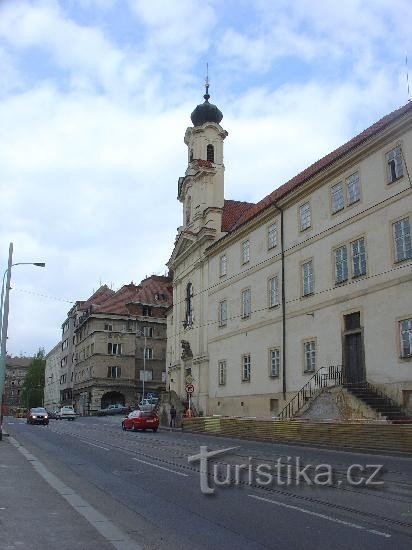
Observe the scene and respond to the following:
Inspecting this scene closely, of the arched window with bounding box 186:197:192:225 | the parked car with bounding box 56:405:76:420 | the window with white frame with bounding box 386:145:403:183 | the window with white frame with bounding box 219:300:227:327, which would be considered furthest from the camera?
the parked car with bounding box 56:405:76:420

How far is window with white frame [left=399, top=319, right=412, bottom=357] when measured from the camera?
81.4 ft

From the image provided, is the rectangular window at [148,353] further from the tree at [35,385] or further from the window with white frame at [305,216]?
the tree at [35,385]

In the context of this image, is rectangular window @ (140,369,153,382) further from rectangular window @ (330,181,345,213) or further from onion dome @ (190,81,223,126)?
rectangular window @ (330,181,345,213)

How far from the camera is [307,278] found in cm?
3306

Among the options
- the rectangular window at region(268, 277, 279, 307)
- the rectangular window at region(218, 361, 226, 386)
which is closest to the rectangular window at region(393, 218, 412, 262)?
the rectangular window at region(268, 277, 279, 307)

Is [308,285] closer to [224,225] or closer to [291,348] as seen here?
[291,348]

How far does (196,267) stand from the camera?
49688 millimetres

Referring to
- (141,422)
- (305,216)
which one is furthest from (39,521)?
(141,422)

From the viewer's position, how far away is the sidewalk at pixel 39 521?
7.04m

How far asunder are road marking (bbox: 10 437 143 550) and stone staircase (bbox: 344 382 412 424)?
1447cm

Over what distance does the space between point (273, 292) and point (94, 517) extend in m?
28.7

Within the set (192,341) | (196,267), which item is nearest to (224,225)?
(196,267)

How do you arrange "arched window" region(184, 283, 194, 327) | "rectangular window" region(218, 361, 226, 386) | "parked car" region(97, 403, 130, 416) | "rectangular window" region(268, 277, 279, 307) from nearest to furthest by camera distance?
"rectangular window" region(268, 277, 279, 307) → "rectangular window" region(218, 361, 226, 386) → "arched window" region(184, 283, 194, 327) → "parked car" region(97, 403, 130, 416)

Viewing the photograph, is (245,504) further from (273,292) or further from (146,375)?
(146,375)
